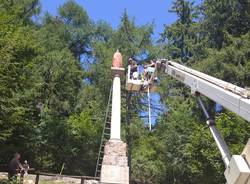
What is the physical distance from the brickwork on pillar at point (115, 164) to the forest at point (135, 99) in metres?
6.77

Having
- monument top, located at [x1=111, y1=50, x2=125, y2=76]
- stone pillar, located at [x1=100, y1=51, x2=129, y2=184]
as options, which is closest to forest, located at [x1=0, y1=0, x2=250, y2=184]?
monument top, located at [x1=111, y1=50, x2=125, y2=76]

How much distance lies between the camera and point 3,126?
2120cm

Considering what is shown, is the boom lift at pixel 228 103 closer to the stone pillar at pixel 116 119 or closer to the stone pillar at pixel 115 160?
the stone pillar at pixel 115 160

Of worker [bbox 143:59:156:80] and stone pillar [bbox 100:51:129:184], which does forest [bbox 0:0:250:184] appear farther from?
worker [bbox 143:59:156:80]

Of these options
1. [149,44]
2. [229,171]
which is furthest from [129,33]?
[229,171]

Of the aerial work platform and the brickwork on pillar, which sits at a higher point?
the aerial work platform

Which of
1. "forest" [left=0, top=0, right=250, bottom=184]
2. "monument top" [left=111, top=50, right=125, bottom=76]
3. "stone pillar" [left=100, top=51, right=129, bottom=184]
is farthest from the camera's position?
"forest" [left=0, top=0, right=250, bottom=184]

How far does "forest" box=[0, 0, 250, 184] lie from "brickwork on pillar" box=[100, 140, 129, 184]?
22.2 ft

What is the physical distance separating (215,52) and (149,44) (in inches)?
245

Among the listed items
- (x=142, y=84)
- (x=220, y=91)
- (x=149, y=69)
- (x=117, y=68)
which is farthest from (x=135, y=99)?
(x=220, y=91)

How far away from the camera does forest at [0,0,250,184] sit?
30.5 metres

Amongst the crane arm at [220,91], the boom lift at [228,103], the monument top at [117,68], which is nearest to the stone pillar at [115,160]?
the monument top at [117,68]

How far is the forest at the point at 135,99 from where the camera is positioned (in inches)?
1203

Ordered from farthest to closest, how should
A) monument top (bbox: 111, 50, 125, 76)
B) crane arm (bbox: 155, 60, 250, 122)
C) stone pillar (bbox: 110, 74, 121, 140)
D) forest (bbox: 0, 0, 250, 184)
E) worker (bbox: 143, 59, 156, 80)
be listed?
forest (bbox: 0, 0, 250, 184), monument top (bbox: 111, 50, 125, 76), stone pillar (bbox: 110, 74, 121, 140), worker (bbox: 143, 59, 156, 80), crane arm (bbox: 155, 60, 250, 122)
